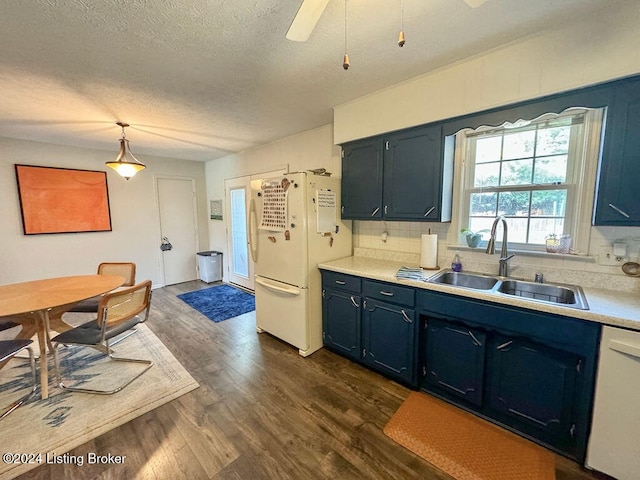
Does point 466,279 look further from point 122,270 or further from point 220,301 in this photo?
point 122,270

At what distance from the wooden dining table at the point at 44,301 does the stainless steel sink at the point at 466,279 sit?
2.86 meters

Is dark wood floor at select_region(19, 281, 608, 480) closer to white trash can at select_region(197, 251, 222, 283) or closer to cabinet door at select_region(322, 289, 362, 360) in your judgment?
cabinet door at select_region(322, 289, 362, 360)

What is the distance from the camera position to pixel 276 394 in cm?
208

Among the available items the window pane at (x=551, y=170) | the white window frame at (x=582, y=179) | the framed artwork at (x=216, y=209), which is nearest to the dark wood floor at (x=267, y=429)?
the white window frame at (x=582, y=179)

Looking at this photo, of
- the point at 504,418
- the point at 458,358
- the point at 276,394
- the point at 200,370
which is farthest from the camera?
the point at 200,370

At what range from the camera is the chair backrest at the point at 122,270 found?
3.06m

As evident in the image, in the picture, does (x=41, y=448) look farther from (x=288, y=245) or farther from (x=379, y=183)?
(x=379, y=183)

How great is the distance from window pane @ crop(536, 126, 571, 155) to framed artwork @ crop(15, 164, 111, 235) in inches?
219

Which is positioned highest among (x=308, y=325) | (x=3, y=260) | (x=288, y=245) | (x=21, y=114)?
(x=21, y=114)

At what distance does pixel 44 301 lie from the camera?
2.03 metres

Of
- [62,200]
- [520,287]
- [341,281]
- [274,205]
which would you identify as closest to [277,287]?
[341,281]

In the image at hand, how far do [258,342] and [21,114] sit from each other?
11.1 feet

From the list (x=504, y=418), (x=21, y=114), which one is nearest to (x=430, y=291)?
(x=504, y=418)

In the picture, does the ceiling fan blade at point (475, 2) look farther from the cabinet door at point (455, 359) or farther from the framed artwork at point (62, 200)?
the framed artwork at point (62, 200)
